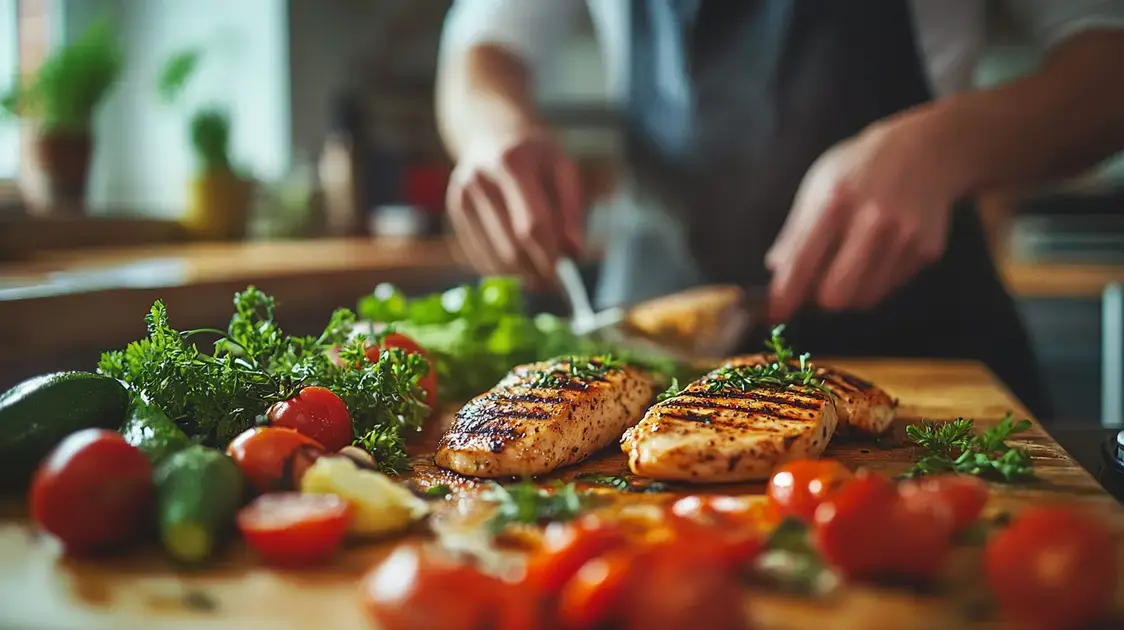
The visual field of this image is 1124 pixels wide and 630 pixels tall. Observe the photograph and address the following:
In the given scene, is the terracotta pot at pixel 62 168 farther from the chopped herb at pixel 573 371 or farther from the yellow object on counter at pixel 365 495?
the yellow object on counter at pixel 365 495

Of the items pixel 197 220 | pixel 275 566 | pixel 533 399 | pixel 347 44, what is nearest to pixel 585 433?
pixel 533 399

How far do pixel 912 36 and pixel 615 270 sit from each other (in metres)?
1.24

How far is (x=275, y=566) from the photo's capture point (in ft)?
3.69

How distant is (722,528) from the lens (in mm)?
1137

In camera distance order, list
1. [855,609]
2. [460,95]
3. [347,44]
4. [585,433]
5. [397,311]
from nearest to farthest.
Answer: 1. [855,609]
2. [585,433]
3. [397,311]
4. [460,95]
5. [347,44]

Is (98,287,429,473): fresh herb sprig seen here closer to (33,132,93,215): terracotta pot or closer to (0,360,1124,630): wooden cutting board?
(0,360,1124,630): wooden cutting board

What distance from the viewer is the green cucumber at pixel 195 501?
113 cm

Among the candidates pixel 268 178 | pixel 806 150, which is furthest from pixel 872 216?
pixel 268 178

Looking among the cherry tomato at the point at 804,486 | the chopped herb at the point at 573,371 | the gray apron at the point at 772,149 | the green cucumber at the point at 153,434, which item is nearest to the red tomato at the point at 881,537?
the cherry tomato at the point at 804,486

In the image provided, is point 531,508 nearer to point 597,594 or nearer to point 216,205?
point 597,594

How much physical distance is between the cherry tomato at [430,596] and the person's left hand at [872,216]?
5.59 ft

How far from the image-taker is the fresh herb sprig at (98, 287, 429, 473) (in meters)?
1.53

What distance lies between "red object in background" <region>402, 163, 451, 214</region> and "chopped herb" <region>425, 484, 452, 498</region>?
539cm

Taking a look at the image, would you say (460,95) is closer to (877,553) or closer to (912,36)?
(912,36)
